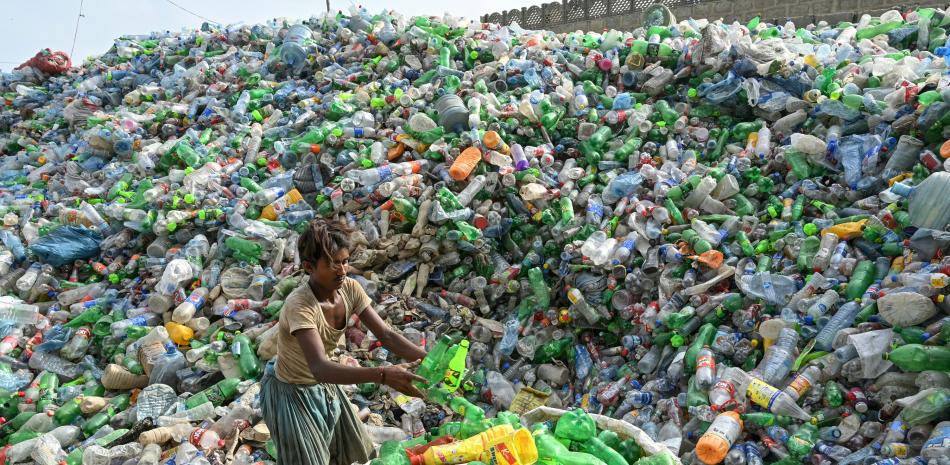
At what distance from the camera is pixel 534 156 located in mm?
5367

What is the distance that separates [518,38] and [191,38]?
5.52 meters

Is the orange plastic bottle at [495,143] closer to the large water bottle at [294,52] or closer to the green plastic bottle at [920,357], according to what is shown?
the green plastic bottle at [920,357]

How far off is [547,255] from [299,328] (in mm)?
2655

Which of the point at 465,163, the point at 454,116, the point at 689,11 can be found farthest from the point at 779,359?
the point at 689,11

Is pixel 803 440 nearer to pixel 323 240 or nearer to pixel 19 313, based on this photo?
pixel 323 240

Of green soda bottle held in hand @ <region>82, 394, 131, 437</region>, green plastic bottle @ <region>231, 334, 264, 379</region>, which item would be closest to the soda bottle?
green plastic bottle @ <region>231, 334, 264, 379</region>

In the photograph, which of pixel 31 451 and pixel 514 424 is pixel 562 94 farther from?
pixel 31 451

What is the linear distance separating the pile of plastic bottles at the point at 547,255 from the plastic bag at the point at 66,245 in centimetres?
2

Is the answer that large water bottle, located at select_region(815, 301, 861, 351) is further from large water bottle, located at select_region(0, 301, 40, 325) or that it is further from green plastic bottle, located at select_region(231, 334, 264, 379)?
large water bottle, located at select_region(0, 301, 40, 325)

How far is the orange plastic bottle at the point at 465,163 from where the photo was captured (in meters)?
5.18

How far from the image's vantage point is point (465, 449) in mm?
2605

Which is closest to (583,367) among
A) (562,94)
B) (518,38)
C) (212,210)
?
(562,94)

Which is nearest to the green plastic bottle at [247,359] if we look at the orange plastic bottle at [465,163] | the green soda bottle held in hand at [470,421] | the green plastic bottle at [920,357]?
the green soda bottle held in hand at [470,421]

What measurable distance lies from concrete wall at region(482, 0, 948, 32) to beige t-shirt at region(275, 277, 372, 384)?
7.92m
